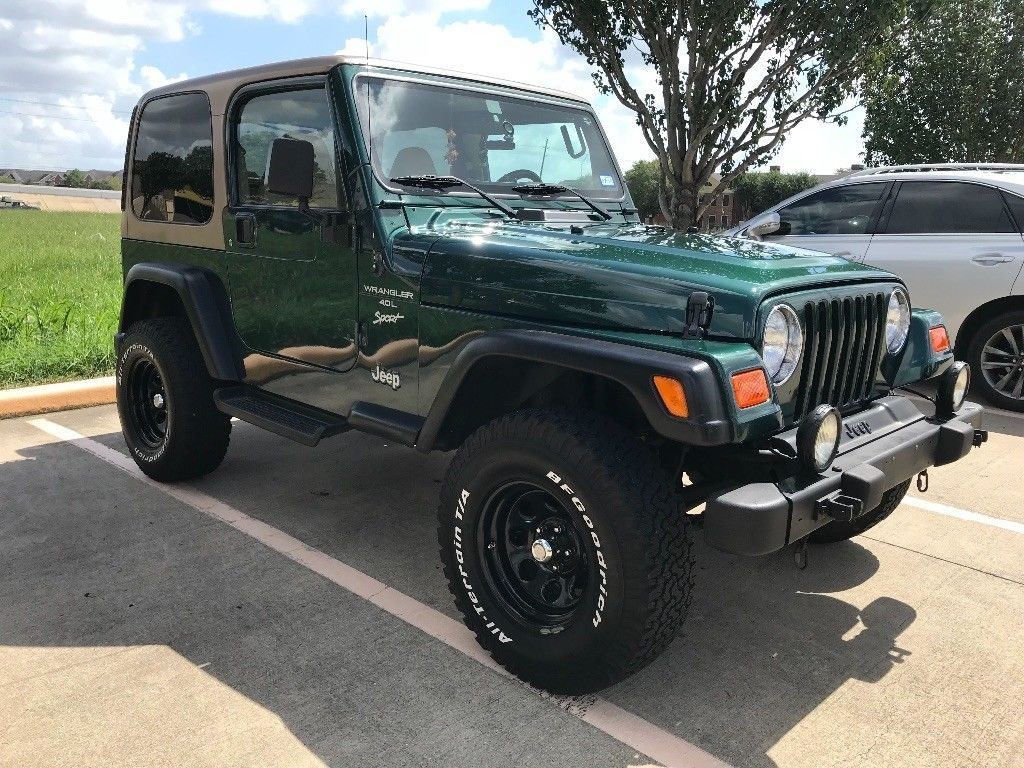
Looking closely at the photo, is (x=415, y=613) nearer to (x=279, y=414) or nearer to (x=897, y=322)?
(x=279, y=414)

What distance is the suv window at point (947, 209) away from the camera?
6.43m

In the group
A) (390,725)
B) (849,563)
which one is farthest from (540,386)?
(849,563)

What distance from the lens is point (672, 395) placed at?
2387 millimetres

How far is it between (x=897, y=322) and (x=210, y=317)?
3.03 metres

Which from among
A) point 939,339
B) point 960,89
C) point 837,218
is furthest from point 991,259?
point 960,89

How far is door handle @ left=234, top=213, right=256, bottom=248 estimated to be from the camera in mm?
3904

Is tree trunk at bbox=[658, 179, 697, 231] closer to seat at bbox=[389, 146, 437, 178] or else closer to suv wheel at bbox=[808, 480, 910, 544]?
suv wheel at bbox=[808, 480, 910, 544]

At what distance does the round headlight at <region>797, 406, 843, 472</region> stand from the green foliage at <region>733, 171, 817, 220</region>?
47.4 metres

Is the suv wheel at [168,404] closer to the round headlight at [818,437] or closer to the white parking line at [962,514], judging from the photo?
the round headlight at [818,437]

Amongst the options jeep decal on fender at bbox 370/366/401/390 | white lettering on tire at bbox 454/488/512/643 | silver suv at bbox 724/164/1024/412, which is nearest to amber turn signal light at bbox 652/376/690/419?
white lettering on tire at bbox 454/488/512/643

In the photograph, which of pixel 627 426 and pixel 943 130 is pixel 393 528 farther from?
pixel 943 130

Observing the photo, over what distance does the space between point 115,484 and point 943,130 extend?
21748mm

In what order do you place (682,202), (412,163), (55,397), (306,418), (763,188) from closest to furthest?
(412,163)
(306,418)
(55,397)
(682,202)
(763,188)

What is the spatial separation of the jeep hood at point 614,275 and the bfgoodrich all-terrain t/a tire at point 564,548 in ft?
1.19
